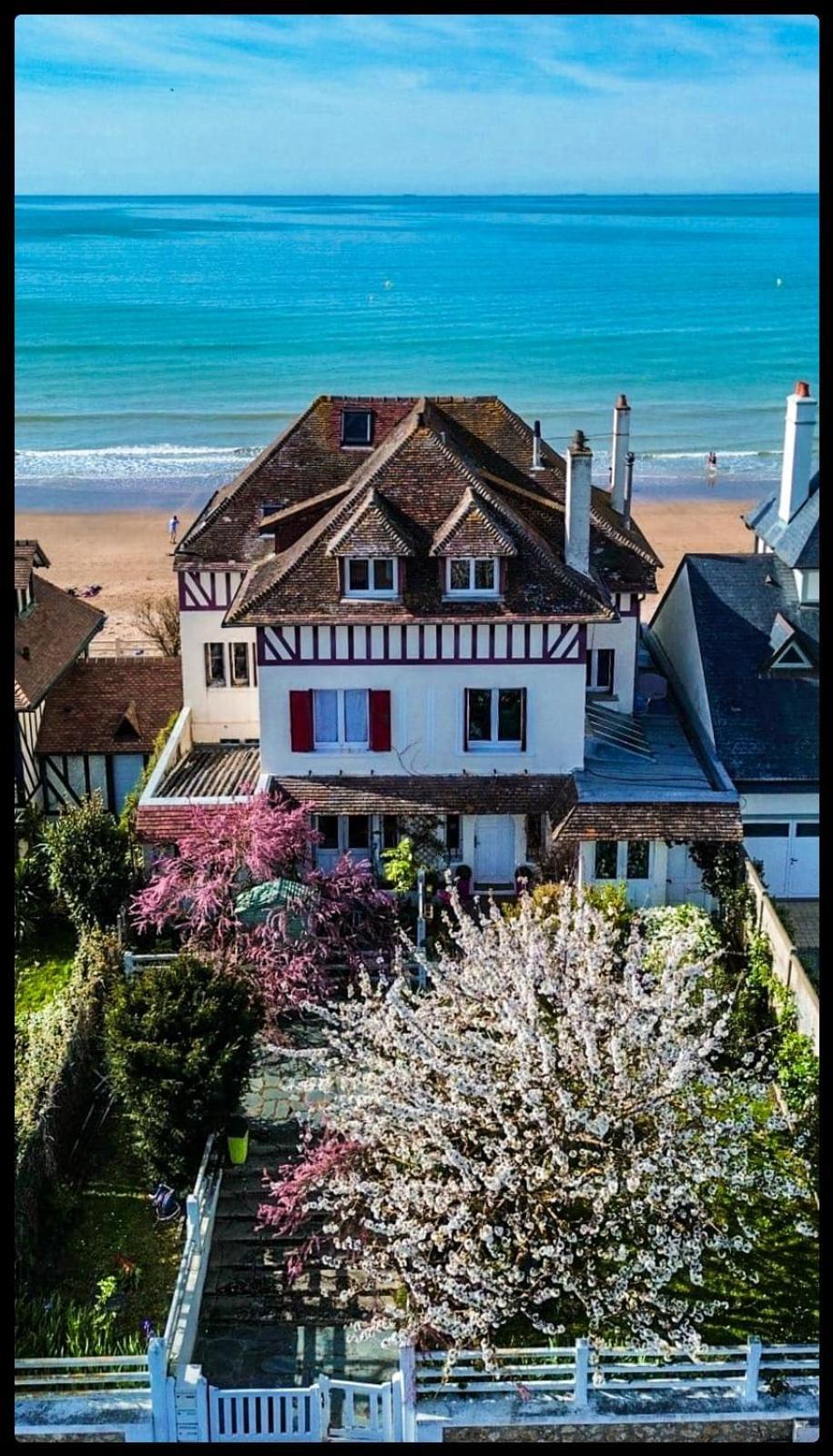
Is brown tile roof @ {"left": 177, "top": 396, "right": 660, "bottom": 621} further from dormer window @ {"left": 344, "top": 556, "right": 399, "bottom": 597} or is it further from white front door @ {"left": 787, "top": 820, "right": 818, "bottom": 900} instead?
white front door @ {"left": 787, "top": 820, "right": 818, "bottom": 900}

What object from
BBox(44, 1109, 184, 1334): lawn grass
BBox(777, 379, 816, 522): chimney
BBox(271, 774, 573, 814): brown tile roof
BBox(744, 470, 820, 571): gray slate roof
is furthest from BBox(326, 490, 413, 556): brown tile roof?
BBox(44, 1109, 184, 1334): lawn grass

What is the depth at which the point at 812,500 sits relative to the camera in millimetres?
27125

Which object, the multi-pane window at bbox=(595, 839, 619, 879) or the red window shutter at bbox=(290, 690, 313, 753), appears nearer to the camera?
the multi-pane window at bbox=(595, 839, 619, 879)

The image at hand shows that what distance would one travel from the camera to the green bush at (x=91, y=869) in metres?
21.5

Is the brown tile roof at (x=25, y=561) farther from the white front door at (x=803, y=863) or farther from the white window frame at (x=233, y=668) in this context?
the white front door at (x=803, y=863)

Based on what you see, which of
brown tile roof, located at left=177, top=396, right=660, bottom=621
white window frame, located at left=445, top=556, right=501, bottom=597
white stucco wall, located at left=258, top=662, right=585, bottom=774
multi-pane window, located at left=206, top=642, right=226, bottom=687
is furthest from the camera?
multi-pane window, located at left=206, top=642, right=226, bottom=687

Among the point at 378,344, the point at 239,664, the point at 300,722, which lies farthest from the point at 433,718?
the point at 378,344

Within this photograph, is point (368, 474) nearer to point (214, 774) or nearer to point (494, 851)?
point (214, 774)

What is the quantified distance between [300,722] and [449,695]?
2.38 meters

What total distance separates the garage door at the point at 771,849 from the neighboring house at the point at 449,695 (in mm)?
1288

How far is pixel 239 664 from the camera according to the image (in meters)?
26.3

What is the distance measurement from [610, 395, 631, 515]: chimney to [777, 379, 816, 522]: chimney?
3.07m

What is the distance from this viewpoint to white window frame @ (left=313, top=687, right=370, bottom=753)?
2266 cm

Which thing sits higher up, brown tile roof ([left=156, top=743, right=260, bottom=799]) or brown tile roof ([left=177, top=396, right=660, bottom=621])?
brown tile roof ([left=177, top=396, right=660, bottom=621])
